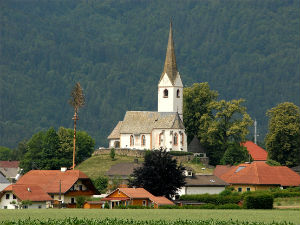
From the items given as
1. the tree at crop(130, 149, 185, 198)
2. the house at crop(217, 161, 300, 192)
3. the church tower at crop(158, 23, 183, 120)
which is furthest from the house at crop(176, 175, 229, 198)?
the church tower at crop(158, 23, 183, 120)

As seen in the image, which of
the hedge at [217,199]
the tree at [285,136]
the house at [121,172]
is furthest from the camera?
the tree at [285,136]

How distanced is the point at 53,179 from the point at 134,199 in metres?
20.3

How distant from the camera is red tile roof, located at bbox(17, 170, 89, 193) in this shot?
350 ft

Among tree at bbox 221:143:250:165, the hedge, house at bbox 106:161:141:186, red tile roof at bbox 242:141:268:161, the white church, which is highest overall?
the white church

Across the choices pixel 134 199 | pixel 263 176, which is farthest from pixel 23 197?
pixel 263 176

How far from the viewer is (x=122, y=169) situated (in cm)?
12388

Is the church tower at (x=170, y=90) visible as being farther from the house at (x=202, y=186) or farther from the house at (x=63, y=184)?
the house at (x=63, y=184)

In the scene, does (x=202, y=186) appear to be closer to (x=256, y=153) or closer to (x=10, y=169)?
(x=256, y=153)

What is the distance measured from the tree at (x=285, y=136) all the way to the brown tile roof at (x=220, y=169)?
6463mm

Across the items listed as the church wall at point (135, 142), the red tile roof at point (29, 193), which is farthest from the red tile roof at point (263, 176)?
the red tile roof at point (29, 193)

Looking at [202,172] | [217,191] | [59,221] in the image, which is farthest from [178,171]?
[59,221]

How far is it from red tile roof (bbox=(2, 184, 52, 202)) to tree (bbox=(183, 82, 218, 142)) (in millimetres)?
43453

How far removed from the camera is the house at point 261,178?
11075cm

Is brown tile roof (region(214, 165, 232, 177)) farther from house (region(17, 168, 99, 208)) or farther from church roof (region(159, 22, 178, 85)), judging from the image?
house (region(17, 168, 99, 208))
